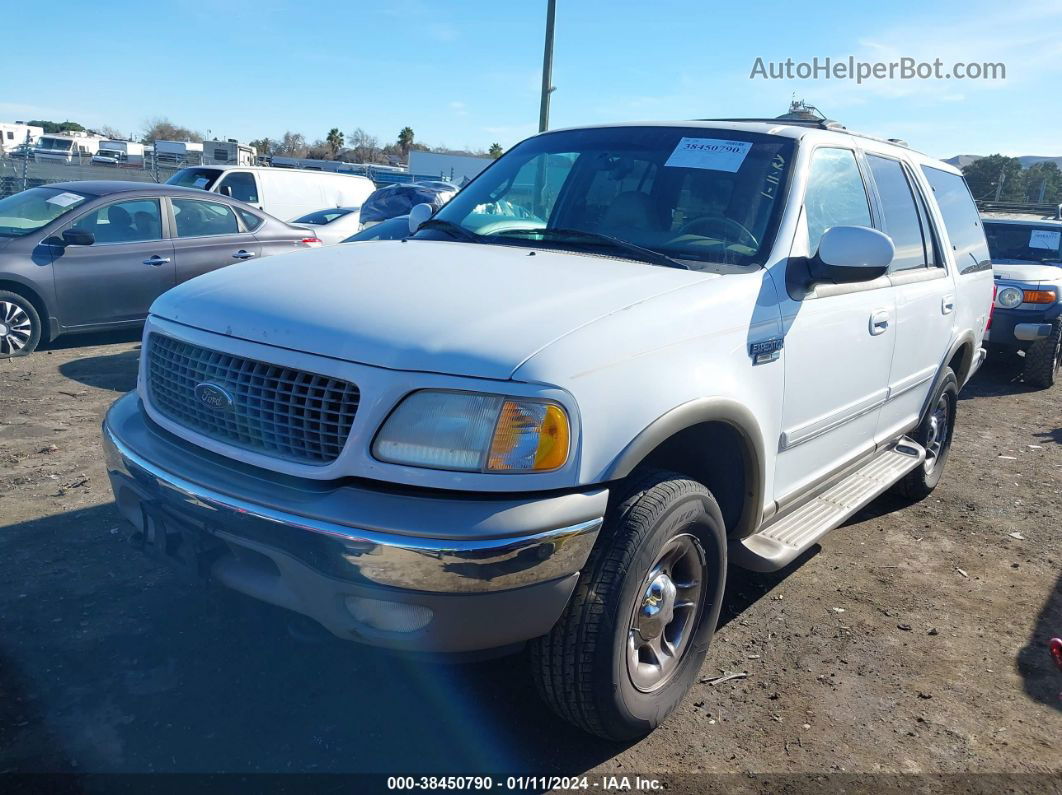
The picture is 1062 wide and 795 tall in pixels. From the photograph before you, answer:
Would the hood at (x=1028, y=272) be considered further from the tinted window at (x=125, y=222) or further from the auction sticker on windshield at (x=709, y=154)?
the tinted window at (x=125, y=222)

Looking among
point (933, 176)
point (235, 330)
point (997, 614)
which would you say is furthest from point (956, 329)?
point (235, 330)

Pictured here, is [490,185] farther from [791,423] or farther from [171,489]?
[171,489]

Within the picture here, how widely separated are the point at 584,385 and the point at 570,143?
2.08 m

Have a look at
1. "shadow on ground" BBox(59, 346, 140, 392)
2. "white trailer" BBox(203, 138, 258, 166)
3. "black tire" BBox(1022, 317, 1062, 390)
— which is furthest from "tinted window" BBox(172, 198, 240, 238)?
"white trailer" BBox(203, 138, 258, 166)

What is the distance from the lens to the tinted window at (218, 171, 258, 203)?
1395 cm

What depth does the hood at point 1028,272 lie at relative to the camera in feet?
29.2

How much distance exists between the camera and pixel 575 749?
270 cm

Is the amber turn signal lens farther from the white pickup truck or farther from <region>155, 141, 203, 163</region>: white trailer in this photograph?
<region>155, 141, 203, 163</region>: white trailer

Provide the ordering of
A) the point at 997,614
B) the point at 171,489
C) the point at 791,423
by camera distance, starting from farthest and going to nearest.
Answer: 1. the point at 997,614
2. the point at 791,423
3. the point at 171,489

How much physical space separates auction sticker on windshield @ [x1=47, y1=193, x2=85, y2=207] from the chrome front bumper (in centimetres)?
661

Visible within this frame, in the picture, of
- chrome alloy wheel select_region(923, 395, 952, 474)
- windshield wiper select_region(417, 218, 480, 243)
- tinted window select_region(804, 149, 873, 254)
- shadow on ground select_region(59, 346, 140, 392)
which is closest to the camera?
tinted window select_region(804, 149, 873, 254)

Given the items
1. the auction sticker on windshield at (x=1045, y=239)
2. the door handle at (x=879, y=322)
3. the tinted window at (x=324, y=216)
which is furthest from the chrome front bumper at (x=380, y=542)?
the tinted window at (x=324, y=216)

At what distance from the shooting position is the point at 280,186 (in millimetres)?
14789

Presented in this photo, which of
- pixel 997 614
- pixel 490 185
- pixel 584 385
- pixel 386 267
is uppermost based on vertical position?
pixel 490 185
